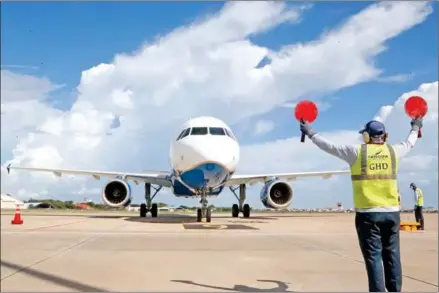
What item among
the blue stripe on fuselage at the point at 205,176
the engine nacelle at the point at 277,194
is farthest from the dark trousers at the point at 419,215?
the engine nacelle at the point at 277,194

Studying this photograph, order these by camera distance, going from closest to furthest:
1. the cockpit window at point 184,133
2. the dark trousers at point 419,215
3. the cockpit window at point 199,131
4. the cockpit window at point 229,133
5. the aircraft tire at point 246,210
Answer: the dark trousers at point 419,215, the cockpit window at point 199,131, the cockpit window at point 184,133, the cockpit window at point 229,133, the aircraft tire at point 246,210

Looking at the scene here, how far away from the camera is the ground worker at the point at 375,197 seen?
461 centimetres

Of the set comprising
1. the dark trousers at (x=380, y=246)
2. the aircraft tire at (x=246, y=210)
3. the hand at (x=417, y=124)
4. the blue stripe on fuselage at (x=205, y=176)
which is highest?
the blue stripe on fuselage at (x=205, y=176)

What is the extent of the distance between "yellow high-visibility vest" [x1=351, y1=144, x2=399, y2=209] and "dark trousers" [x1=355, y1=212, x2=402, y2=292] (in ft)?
0.40

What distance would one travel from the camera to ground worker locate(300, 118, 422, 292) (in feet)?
15.1

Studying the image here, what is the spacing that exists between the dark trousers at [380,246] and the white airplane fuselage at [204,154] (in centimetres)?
1247

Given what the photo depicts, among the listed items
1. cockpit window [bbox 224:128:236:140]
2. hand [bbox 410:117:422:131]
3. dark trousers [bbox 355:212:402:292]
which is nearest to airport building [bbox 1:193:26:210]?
dark trousers [bbox 355:212:402:292]

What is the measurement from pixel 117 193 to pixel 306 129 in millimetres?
20316

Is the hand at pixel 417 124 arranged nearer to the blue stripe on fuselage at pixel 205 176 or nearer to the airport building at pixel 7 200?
the airport building at pixel 7 200

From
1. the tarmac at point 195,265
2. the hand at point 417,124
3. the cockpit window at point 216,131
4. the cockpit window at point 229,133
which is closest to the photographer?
the hand at point 417,124

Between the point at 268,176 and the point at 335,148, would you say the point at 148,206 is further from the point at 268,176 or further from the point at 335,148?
Answer: the point at 335,148

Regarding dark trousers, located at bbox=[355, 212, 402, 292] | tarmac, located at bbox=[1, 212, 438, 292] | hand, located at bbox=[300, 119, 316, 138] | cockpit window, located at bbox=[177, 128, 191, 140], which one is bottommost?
tarmac, located at bbox=[1, 212, 438, 292]

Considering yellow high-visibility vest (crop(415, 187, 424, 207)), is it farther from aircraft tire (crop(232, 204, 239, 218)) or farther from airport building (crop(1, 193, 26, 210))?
airport building (crop(1, 193, 26, 210))

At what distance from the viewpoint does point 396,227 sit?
4.68 meters
